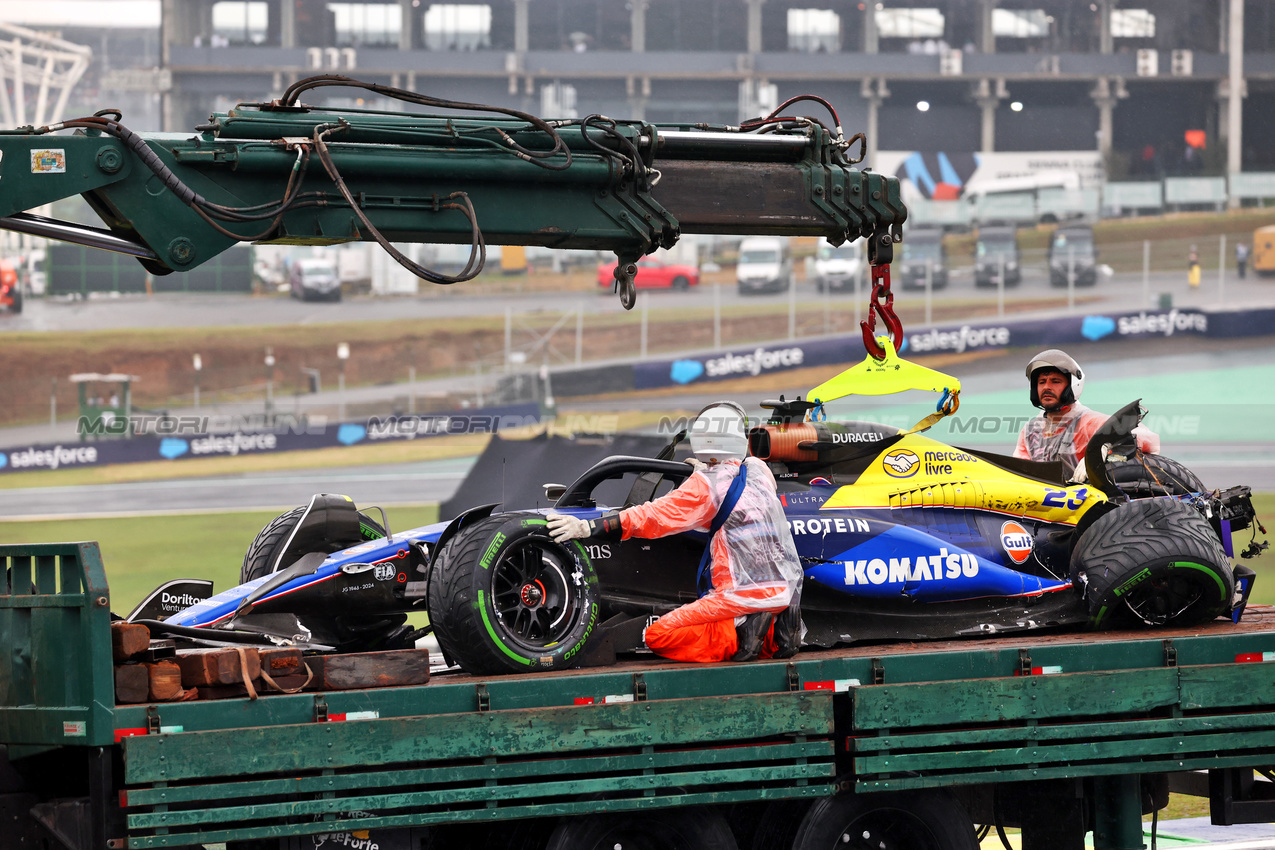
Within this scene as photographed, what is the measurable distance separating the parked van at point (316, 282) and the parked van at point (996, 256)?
58.1ft

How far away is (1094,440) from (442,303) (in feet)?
114

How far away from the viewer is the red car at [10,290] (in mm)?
42594

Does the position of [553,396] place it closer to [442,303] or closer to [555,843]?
[442,303]

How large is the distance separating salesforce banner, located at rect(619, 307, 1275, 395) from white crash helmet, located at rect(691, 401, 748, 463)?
1215 inches

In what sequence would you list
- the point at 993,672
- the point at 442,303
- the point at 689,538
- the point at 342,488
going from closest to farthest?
1. the point at 993,672
2. the point at 689,538
3. the point at 342,488
4. the point at 442,303

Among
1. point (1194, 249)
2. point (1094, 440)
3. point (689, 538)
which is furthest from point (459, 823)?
point (1194, 249)

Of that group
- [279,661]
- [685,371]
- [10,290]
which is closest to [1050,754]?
[279,661]

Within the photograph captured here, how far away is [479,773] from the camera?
6098mm

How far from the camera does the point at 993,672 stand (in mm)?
7109

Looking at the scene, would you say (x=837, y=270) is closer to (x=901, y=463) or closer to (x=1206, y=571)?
(x=901, y=463)

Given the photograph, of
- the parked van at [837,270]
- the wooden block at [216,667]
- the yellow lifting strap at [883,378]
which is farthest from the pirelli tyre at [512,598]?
the parked van at [837,270]

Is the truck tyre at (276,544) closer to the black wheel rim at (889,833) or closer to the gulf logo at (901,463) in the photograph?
the gulf logo at (901,463)

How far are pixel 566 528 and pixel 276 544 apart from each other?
7.26 feet

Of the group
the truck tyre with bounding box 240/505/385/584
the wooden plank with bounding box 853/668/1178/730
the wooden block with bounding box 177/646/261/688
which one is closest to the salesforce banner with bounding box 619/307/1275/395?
the truck tyre with bounding box 240/505/385/584
